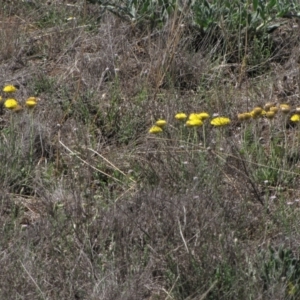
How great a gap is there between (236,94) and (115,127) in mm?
734

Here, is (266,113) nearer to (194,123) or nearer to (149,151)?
(194,123)

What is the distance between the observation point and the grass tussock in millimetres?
3518

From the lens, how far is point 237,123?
497cm

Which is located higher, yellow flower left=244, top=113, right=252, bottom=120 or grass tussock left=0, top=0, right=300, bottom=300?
yellow flower left=244, top=113, right=252, bottom=120

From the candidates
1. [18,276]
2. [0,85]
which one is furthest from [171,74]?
[18,276]

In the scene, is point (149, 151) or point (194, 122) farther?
point (149, 151)

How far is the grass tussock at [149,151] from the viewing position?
352 centimetres

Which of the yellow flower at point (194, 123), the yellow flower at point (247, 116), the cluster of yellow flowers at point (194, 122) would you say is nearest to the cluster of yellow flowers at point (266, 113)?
the yellow flower at point (247, 116)

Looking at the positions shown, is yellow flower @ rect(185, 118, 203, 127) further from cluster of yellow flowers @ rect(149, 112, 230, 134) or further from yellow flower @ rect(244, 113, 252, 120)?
yellow flower @ rect(244, 113, 252, 120)

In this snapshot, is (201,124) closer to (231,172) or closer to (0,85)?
(231,172)

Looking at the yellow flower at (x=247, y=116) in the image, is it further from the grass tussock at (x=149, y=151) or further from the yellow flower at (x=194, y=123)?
the yellow flower at (x=194, y=123)

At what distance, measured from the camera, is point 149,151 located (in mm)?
4594

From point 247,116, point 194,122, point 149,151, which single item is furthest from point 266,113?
point 149,151

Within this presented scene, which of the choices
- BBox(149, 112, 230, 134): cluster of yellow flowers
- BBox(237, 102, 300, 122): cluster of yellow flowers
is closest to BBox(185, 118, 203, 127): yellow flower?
BBox(149, 112, 230, 134): cluster of yellow flowers
